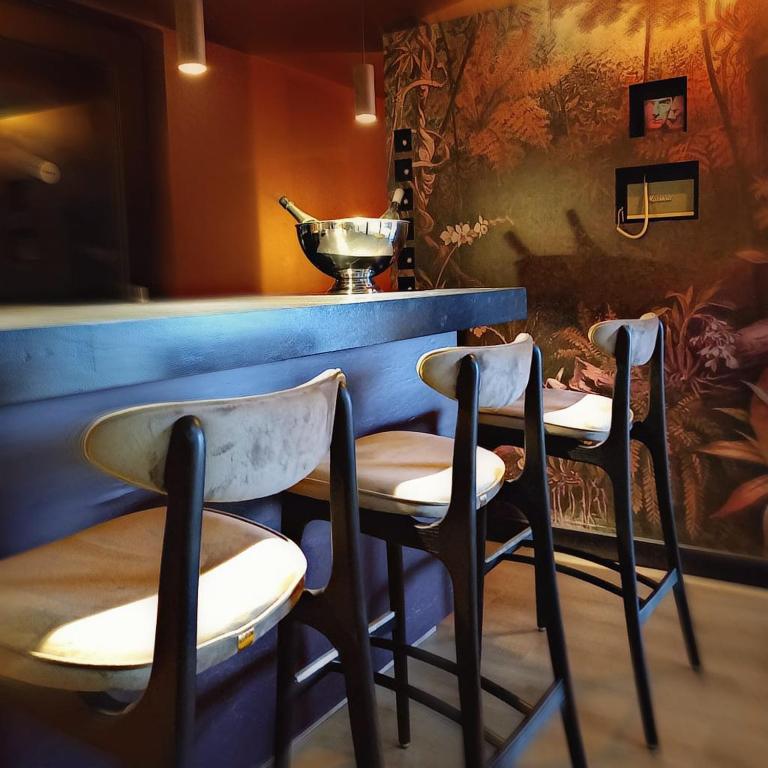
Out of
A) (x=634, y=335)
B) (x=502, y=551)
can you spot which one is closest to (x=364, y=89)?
(x=634, y=335)

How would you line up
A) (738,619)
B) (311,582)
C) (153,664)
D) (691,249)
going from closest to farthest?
(153,664), (311,582), (738,619), (691,249)

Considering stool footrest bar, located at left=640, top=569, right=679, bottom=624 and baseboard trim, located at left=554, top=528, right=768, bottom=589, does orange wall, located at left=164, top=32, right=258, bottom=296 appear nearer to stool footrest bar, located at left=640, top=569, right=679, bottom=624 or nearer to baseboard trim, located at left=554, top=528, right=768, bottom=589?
baseboard trim, located at left=554, top=528, right=768, bottom=589

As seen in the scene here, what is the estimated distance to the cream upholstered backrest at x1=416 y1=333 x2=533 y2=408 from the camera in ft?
3.84

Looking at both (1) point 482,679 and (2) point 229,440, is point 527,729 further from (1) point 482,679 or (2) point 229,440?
(2) point 229,440

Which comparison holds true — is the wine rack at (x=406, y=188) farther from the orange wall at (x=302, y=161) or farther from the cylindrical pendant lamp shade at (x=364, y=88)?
the orange wall at (x=302, y=161)

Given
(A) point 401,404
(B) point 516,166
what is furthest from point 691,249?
(A) point 401,404

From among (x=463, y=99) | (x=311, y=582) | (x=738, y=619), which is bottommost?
(x=738, y=619)

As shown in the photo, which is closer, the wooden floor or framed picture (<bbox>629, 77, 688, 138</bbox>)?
the wooden floor

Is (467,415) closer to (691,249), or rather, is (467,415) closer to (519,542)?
(519,542)

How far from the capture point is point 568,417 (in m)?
1.80

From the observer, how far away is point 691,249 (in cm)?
255

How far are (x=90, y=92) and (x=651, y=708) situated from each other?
3.22m

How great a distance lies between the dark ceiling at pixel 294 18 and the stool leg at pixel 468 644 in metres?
2.39

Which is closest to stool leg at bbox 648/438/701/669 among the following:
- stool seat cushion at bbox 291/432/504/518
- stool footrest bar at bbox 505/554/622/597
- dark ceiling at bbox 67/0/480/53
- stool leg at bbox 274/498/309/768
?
stool footrest bar at bbox 505/554/622/597
